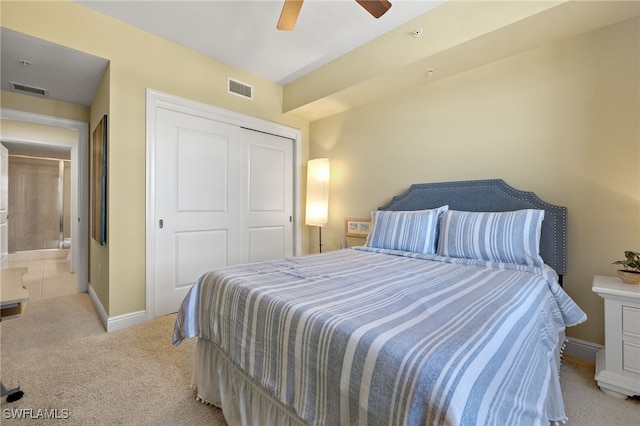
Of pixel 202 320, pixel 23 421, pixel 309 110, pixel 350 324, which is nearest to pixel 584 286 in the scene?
pixel 350 324

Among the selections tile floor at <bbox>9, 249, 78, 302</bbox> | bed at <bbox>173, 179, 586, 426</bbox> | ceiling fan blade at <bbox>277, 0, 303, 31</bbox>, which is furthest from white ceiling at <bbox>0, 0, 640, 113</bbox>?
tile floor at <bbox>9, 249, 78, 302</bbox>

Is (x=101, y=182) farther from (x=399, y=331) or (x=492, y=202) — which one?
(x=492, y=202)

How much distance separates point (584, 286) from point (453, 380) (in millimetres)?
2109

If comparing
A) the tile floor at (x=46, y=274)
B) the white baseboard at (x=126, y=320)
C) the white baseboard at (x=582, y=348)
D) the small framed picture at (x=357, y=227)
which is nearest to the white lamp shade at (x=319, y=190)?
the small framed picture at (x=357, y=227)

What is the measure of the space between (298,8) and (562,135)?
214 cm

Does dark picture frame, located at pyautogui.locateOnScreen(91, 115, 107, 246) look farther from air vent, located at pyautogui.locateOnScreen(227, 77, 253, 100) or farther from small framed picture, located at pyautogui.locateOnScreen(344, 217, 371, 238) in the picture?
small framed picture, located at pyautogui.locateOnScreen(344, 217, 371, 238)

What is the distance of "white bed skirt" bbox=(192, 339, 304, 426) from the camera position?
109 centimetres

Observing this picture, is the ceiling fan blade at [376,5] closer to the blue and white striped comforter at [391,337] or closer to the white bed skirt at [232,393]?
the blue and white striped comforter at [391,337]

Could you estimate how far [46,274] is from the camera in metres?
4.36

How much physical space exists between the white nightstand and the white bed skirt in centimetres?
185

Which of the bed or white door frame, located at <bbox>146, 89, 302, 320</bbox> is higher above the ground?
white door frame, located at <bbox>146, 89, 302, 320</bbox>

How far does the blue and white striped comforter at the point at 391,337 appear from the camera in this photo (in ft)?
2.27

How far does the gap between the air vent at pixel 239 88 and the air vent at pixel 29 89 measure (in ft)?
6.34

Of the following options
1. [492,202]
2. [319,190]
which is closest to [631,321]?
[492,202]
